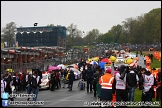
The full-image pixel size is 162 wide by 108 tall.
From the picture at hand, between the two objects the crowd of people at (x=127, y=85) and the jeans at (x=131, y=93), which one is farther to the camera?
the jeans at (x=131, y=93)

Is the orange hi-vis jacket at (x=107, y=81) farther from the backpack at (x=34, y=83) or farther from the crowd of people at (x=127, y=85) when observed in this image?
the backpack at (x=34, y=83)

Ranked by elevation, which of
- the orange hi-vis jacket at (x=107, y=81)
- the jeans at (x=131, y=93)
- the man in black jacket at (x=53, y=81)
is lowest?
the man in black jacket at (x=53, y=81)

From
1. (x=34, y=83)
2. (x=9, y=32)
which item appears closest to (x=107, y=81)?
(x=34, y=83)

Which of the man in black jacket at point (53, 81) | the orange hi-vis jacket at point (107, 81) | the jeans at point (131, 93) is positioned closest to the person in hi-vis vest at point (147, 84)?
the jeans at point (131, 93)

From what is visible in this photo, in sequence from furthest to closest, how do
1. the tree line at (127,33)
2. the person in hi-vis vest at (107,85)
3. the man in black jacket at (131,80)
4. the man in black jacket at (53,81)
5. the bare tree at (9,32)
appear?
1. the bare tree at (9,32)
2. the tree line at (127,33)
3. the man in black jacket at (53,81)
4. the person in hi-vis vest at (107,85)
5. the man in black jacket at (131,80)

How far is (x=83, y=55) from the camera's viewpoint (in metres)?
61.2

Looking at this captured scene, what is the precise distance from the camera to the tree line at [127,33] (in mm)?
90688

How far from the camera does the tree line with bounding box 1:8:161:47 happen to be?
90.7m

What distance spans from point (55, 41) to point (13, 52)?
61547 mm

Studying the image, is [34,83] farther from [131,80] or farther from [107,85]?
[131,80]

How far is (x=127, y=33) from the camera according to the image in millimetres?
126188

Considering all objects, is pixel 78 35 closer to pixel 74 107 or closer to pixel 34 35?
pixel 34 35

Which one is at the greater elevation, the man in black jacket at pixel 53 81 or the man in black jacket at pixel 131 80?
the man in black jacket at pixel 131 80

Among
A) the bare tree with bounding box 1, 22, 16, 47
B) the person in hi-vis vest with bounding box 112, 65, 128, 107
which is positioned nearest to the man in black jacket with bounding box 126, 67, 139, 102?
the person in hi-vis vest with bounding box 112, 65, 128, 107
